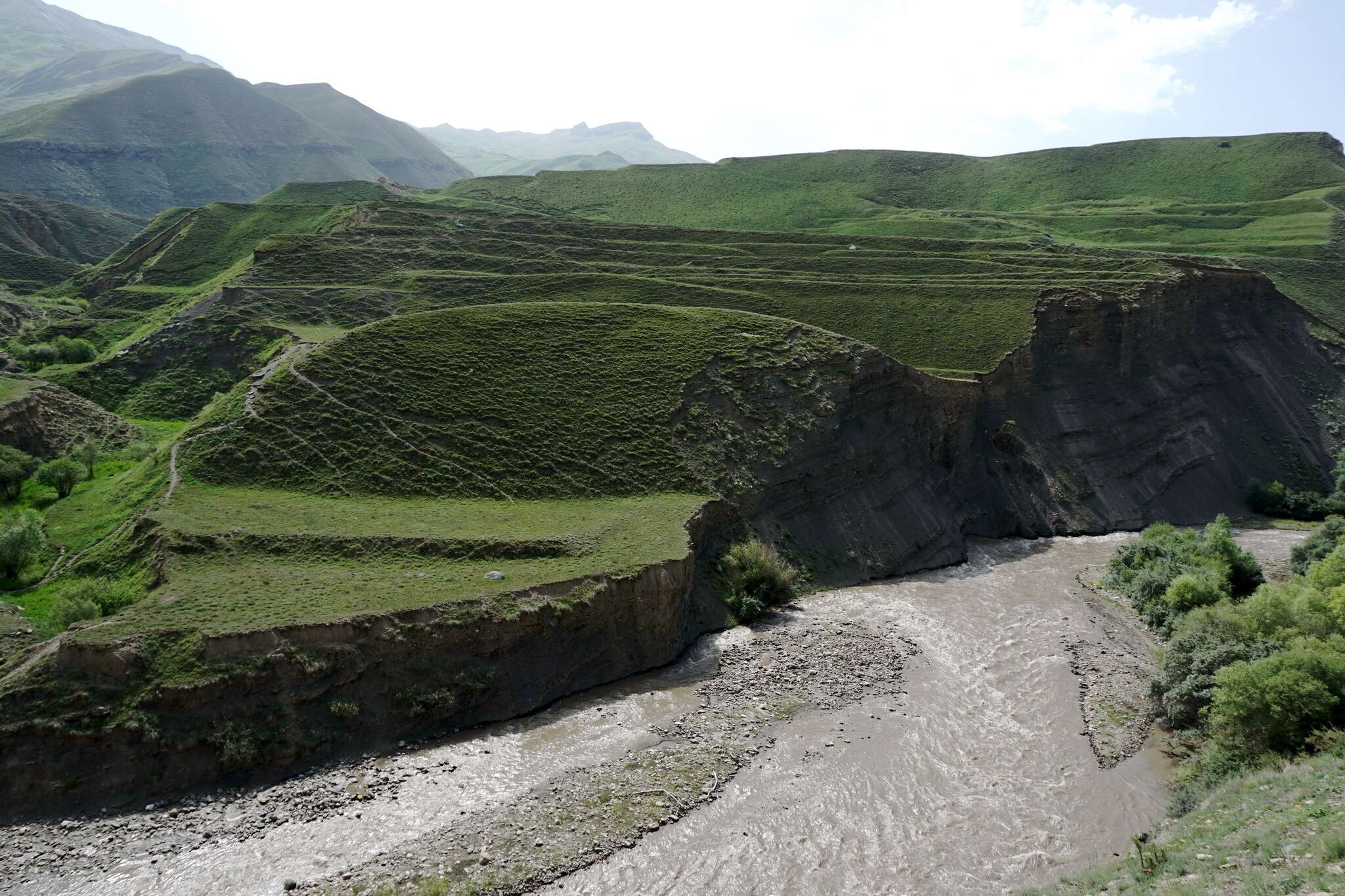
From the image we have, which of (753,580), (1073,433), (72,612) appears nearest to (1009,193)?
(1073,433)

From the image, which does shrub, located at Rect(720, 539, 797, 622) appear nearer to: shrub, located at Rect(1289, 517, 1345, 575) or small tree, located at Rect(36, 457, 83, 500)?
shrub, located at Rect(1289, 517, 1345, 575)

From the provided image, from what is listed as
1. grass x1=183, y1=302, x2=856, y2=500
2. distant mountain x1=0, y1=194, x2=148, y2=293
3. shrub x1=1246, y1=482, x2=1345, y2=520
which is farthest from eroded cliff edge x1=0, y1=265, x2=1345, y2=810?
distant mountain x1=0, y1=194, x2=148, y2=293

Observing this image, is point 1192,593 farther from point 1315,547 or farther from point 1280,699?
point 1280,699

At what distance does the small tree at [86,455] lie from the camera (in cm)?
4438

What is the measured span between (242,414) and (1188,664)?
4607 centimetres

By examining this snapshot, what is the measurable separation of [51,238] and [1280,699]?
493ft

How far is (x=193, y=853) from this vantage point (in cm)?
2264

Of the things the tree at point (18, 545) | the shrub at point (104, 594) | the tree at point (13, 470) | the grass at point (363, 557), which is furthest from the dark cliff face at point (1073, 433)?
the tree at point (13, 470)

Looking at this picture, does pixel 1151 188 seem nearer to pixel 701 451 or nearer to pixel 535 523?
pixel 701 451

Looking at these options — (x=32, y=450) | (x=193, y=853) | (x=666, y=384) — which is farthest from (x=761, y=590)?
(x=32, y=450)

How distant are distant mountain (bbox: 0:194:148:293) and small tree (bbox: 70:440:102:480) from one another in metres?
57.6

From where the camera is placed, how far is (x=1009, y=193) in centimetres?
15275

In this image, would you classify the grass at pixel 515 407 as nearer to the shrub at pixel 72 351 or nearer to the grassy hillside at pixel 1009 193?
the shrub at pixel 72 351

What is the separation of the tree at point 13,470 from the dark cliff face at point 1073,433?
36.3 metres
